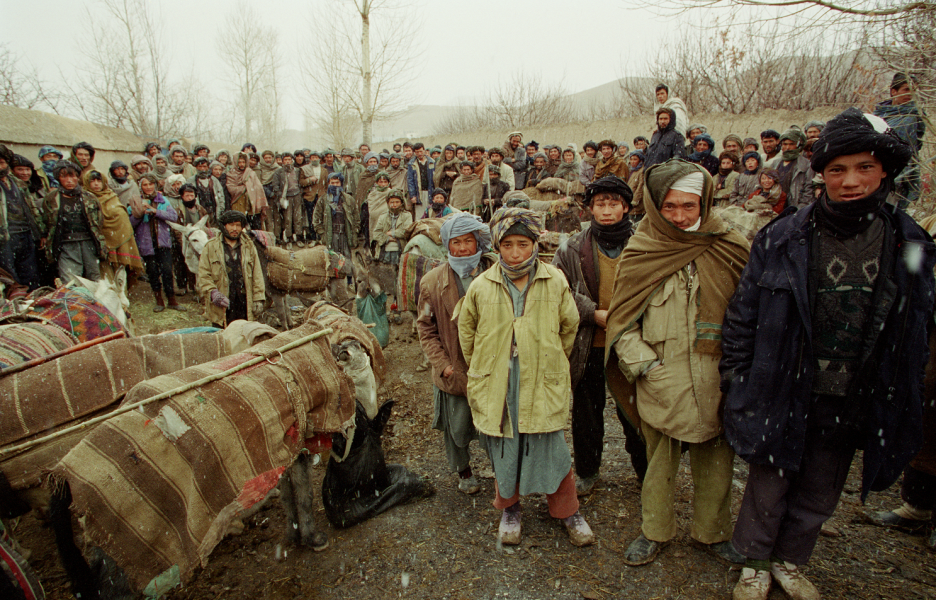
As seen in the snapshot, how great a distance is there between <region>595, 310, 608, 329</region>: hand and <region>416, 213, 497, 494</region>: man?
30.4 inches

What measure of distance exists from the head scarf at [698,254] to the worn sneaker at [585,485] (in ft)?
4.30

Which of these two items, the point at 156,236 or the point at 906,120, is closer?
the point at 906,120

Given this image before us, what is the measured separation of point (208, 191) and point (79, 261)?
11.0 feet

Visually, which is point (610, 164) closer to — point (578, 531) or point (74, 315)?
point (578, 531)

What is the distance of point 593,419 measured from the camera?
3.08 metres

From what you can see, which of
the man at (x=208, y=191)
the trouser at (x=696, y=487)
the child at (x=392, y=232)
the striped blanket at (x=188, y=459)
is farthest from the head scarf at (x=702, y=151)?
the man at (x=208, y=191)

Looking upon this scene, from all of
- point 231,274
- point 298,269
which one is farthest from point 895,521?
point 231,274

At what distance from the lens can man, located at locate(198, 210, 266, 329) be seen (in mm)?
5039

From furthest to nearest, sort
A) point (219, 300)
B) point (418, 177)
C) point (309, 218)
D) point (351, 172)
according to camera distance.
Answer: point (309, 218) → point (351, 172) → point (418, 177) → point (219, 300)

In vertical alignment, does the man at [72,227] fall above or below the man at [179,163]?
below

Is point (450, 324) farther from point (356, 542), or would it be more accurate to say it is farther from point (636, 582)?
point (636, 582)

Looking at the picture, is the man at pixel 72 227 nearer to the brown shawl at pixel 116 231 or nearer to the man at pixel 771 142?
the brown shawl at pixel 116 231

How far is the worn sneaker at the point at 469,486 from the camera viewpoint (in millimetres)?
3275

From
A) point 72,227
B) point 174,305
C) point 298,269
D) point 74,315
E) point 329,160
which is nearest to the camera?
point 74,315
